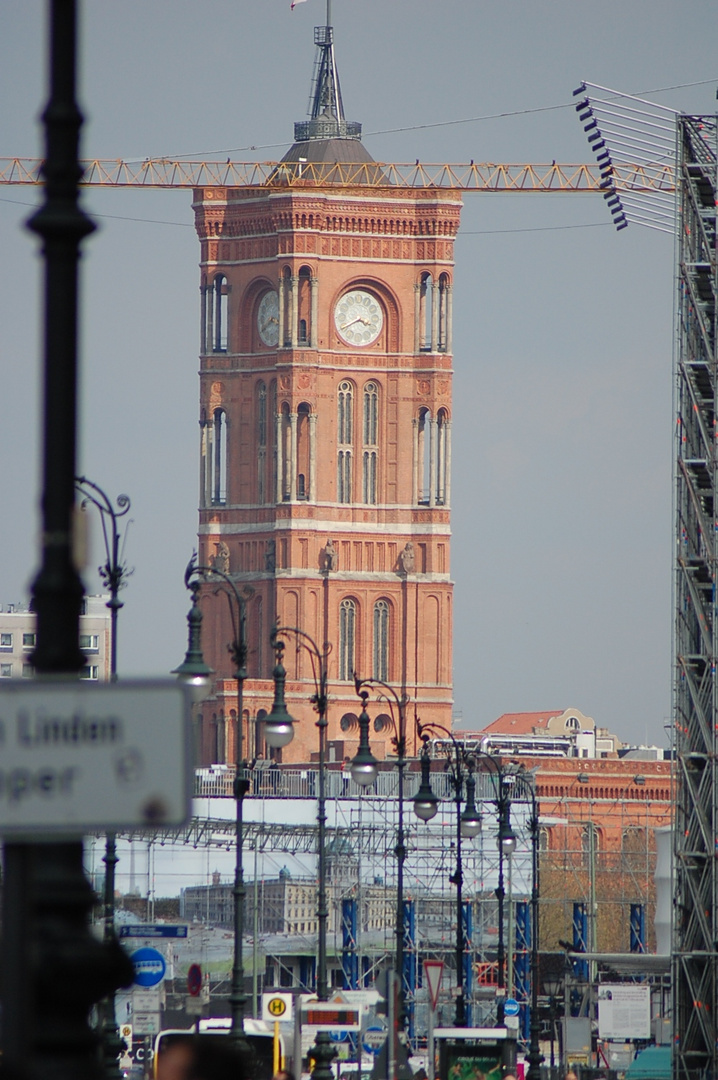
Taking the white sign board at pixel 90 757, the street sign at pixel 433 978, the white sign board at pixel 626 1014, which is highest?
the white sign board at pixel 90 757

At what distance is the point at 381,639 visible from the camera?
11206 centimetres

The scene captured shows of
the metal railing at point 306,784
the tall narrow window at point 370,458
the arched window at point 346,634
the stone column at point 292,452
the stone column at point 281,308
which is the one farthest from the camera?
the tall narrow window at point 370,458

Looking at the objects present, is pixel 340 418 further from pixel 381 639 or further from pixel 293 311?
pixel 381 639

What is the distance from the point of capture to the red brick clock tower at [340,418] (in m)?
111

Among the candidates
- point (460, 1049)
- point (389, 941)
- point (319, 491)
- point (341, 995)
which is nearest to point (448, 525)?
point (319, 491)

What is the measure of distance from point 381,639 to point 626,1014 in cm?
6463

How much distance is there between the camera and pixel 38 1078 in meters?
7.36

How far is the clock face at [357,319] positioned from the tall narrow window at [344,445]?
7.03 ft

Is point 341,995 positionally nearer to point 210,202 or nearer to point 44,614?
point 44,614

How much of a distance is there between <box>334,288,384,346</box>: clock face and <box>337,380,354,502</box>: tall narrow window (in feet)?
7.03

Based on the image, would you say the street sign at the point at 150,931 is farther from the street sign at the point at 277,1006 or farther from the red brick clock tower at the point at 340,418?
the red brick clock tower at the point at 340,418

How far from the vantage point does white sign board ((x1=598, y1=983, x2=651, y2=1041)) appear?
155 ft

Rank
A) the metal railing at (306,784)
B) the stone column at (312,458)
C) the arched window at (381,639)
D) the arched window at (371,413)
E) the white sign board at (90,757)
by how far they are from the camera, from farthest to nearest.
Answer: the arched window at (371,413) → the arched window at (381,639) → the stone column at (312,458) → the metal railing at (306,784) → the white sign board at (90,757)

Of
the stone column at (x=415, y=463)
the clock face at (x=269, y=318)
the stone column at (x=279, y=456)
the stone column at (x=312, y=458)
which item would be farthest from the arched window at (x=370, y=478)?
the clock face at (x=269, y=318)
